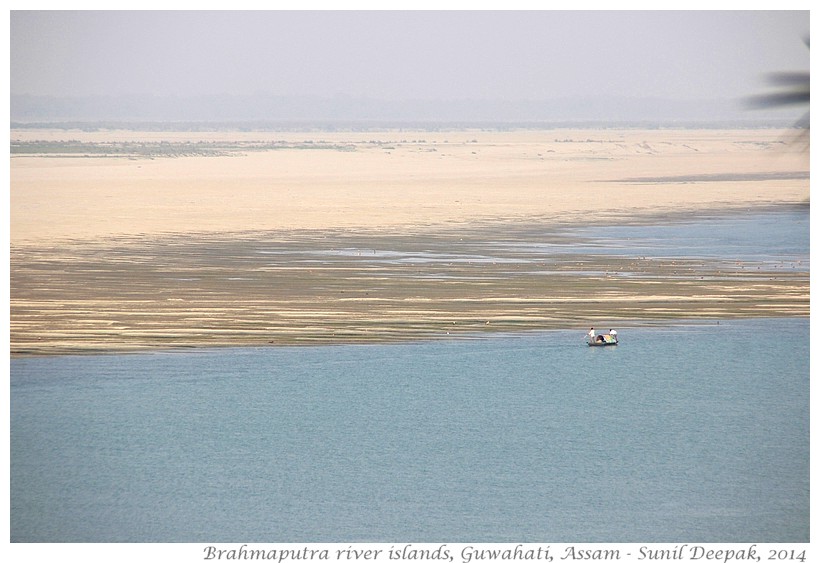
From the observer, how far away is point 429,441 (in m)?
14.0

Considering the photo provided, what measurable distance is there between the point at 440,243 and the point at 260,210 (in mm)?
9547

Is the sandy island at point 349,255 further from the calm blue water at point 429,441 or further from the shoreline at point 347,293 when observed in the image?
the calm blue water at point 429,441

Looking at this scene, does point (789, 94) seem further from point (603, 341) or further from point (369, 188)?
point (369, 188)

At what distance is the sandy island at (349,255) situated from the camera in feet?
61.8

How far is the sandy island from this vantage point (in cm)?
1883

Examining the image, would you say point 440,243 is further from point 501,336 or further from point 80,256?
point 501,336

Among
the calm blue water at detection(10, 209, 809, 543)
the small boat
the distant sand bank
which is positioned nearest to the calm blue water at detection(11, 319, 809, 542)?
the calm blue water at detection(10, 209, 809, 543)

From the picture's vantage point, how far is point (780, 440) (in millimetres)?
14156

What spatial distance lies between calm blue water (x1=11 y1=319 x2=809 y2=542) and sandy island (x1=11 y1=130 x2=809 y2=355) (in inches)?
51.7

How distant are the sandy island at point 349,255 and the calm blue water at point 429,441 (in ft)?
4.31
